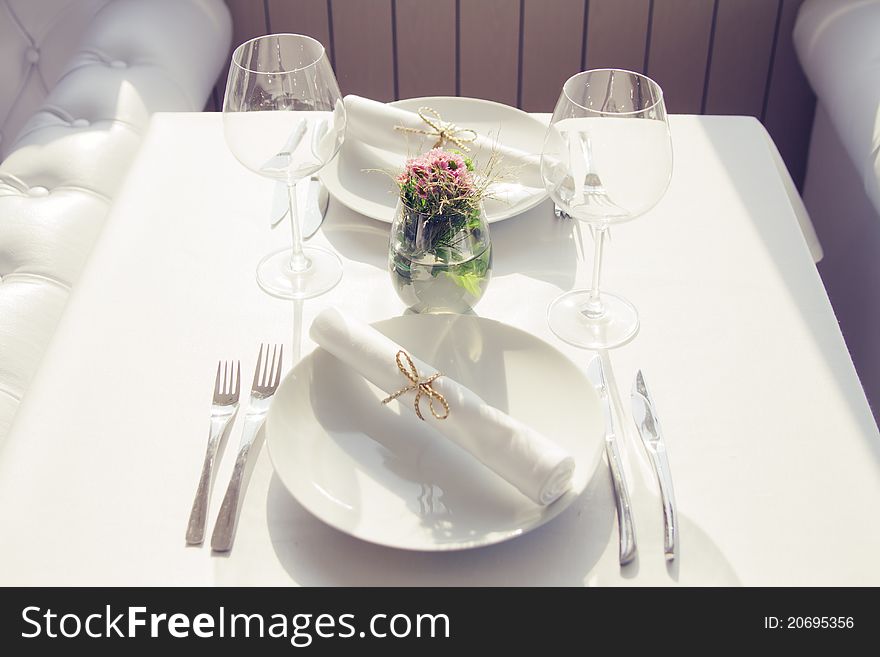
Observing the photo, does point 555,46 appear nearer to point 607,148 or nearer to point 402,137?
point 402,137

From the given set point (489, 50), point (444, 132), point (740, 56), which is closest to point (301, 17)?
point (489, 50)

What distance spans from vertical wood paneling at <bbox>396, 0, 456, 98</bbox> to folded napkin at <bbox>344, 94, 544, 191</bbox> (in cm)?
85

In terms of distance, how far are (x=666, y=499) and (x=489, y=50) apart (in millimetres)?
1383

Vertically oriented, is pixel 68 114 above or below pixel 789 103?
above

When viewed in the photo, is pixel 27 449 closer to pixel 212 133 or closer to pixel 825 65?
pixel 212 133

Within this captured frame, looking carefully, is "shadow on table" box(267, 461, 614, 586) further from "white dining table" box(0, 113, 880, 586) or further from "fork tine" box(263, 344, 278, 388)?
"fork tine" box(263, 344, 278, 388)

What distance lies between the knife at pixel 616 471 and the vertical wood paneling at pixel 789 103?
1282mm

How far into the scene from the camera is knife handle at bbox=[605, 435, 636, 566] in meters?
0.64

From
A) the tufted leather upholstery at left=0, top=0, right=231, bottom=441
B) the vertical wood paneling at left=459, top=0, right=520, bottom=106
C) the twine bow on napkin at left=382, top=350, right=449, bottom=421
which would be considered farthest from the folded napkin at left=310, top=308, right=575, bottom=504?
the vertical wood paneling at left=459, top=0, right=520, bottom=106

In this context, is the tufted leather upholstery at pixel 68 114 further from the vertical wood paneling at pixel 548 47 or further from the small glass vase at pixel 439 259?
the vertical wood paneling at pixel 548 47

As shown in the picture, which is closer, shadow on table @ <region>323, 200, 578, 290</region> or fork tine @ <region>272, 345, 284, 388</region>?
fork tine @ <region>272, 345, 284, 388</region>

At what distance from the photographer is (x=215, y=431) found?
74cm

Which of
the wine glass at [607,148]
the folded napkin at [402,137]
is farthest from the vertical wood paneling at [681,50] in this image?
the wine glass at [607,148]
